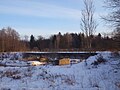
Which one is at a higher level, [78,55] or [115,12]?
[115,12]

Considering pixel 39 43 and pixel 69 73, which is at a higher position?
pixel 39 43

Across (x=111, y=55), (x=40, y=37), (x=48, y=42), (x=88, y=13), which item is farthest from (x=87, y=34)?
(x=40, y=37)

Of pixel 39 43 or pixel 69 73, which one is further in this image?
pixel 39 43

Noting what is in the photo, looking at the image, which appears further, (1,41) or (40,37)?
(40,37)

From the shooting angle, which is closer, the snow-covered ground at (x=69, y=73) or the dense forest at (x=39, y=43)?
the snow-covered ground at (x=69, y=73)

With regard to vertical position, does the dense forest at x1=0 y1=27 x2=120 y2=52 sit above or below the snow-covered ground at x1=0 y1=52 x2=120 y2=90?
above

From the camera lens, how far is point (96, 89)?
11.6 m

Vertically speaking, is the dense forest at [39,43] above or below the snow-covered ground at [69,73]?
above

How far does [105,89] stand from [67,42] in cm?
10869

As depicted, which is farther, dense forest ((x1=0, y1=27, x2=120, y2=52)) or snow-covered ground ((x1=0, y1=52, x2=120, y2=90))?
dense forest ((x1=0, y1=27, x2=120, y2=52))

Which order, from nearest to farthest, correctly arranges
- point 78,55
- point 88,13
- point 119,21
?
1. point 119,21
2. point 88,13
3. point 78,55

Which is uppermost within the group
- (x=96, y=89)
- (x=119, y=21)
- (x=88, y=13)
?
(x=88, y=13)

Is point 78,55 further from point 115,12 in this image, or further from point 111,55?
point 115,12

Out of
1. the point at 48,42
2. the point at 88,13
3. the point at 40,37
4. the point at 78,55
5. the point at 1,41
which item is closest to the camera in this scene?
the point at 88,13
